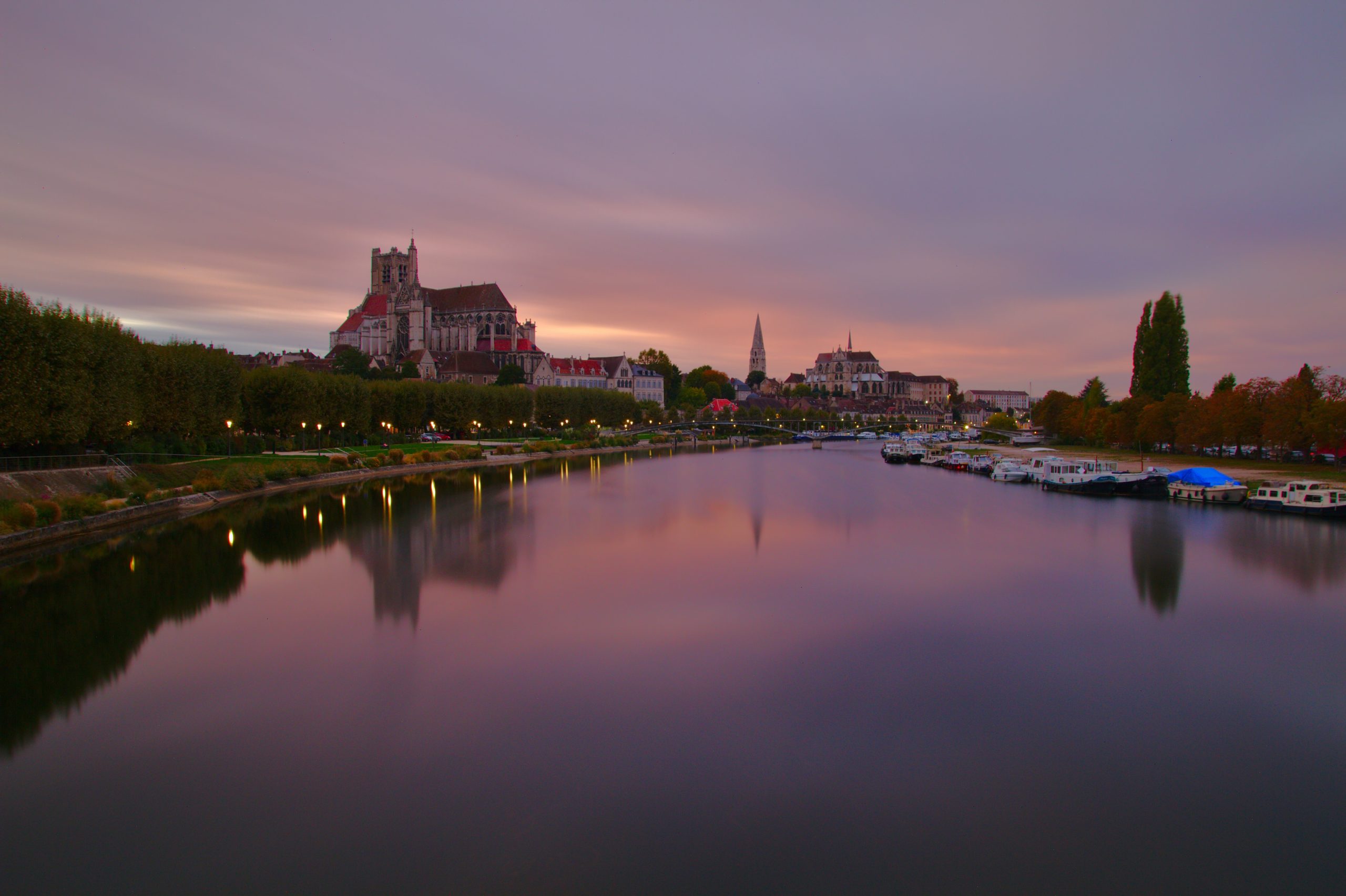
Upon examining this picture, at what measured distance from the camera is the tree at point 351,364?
71.2 m

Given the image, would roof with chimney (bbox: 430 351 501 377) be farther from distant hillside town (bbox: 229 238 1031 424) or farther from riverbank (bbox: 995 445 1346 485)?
riverbank (bbox: 995 445 1346 485)

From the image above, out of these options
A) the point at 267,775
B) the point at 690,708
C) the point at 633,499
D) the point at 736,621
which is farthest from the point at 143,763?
the point at 633,499

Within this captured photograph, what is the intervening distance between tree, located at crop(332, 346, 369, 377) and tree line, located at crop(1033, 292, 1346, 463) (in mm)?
58865

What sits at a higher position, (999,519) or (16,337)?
(16,337)

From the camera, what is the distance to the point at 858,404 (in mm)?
146375

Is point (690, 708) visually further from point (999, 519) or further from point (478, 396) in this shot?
point (478, 396)

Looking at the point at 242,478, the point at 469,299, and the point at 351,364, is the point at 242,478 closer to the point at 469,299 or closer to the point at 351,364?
the point at 351,364

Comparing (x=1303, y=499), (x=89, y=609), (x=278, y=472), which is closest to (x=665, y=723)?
(x=89, y=609)

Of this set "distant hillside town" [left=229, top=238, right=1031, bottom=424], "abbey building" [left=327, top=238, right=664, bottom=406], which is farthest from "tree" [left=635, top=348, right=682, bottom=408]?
"abbey building" [left=327, top=238, right=664, bottom=406]

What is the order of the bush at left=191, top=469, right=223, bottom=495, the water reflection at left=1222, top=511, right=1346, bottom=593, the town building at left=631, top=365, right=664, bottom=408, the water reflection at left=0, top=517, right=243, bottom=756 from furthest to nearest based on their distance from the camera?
the town building at left=631, top=365, right=664, bottom=408 → the bush at left=191, top=469, right=223, bottom=495 → the water reflection at left=1222, top=511, right=1346, bottom=593 → the water reflection at left=0, top=517, right=243, bottom=756

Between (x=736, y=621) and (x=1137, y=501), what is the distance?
2357 cm

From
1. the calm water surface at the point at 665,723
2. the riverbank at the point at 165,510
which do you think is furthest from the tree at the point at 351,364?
the calm water surface at the point at 665,723

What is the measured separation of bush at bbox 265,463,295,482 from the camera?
28.2 meters

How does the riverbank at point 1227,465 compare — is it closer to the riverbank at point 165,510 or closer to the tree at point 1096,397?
the tree at point 1096,397
